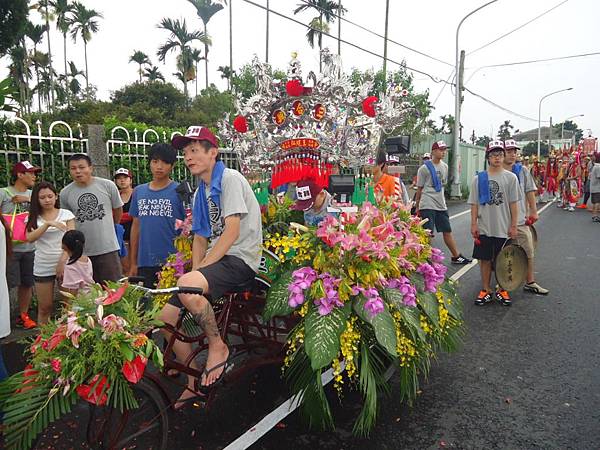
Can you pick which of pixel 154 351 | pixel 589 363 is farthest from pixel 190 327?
pixel 589 363

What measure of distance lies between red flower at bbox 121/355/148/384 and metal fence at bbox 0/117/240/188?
3137 mm

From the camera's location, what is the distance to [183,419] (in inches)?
121

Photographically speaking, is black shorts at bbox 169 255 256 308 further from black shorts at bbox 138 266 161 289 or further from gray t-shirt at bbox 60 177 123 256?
gray t-shirt at bbox 60 177 123 256

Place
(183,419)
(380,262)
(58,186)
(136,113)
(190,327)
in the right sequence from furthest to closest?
(136,113) → (58,186) → (190,327) → (183,419) → (380,262)

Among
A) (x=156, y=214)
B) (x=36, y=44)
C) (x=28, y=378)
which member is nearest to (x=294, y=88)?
(x=156, y=214)

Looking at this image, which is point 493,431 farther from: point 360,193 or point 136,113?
point 136,113

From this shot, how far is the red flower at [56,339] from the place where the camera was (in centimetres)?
210

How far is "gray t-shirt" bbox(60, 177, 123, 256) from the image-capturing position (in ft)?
15.0

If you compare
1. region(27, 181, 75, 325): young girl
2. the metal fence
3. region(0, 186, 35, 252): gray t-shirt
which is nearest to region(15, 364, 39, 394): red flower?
region(27, 181, 75, 325): young girl

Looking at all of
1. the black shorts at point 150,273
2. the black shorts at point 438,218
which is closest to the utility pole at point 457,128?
the black shorts at point 438,218

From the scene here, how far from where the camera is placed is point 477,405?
3.24 metres

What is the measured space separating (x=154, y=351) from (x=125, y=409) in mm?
320

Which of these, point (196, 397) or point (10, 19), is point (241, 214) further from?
point (10, 19)

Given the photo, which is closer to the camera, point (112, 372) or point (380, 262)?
point (112, 372)
